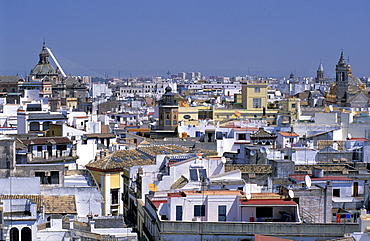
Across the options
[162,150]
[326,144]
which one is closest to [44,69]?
[326,144]

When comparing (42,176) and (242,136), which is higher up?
(242,136)

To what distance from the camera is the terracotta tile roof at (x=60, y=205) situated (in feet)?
56.8

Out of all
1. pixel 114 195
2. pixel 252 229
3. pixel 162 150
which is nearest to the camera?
pixel 252 229

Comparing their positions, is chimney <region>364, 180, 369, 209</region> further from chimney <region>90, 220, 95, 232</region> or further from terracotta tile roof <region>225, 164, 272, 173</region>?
chimney <region>90, 220, 95, 232</region>

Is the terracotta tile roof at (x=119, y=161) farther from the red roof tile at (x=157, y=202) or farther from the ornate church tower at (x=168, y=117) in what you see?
the ornate church tower at (x=168, y=117)

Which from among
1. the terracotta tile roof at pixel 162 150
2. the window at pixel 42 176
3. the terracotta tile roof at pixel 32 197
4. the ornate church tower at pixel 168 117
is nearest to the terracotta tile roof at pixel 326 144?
the terracotta tile roof at pixel 162 150

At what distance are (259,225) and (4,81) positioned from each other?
88.1 meters

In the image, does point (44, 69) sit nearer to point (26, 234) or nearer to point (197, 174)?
point (197, 174)

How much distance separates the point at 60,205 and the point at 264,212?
15.3 feet

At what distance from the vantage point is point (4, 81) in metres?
100

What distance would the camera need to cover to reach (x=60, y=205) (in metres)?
17.8

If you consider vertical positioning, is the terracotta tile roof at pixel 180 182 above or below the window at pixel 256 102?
below

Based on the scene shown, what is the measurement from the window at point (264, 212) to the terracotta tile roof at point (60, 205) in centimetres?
412

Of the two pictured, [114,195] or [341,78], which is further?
[341,78]
